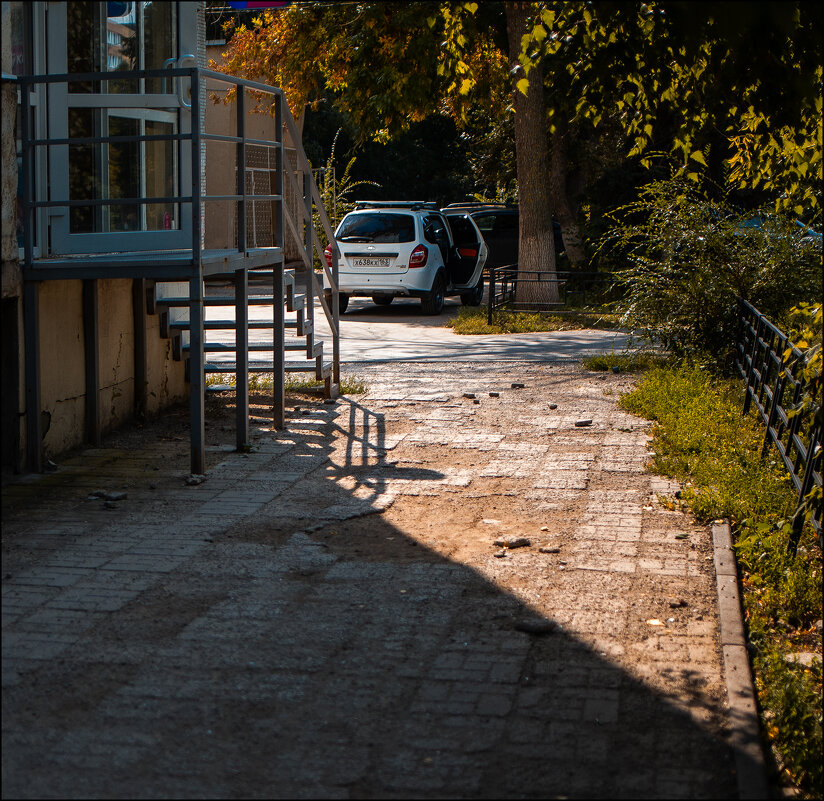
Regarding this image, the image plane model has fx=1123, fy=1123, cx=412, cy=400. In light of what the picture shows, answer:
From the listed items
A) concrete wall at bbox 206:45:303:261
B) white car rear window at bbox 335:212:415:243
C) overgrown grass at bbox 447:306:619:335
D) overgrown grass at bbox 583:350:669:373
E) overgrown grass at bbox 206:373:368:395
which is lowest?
overgrown grass at bbox 206:373:368:395

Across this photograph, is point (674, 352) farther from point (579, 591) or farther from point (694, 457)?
point (579, 591)

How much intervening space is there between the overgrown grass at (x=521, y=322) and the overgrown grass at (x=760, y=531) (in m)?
6.95

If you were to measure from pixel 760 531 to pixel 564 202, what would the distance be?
21559mm

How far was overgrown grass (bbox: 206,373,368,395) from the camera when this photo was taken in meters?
11.7

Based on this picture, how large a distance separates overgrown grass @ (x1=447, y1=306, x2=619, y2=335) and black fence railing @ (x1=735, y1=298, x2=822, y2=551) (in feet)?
22.1

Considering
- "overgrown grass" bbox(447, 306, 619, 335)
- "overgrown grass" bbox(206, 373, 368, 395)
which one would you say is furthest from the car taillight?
"overgrown grass" bbox(206, 373, 368, 395)

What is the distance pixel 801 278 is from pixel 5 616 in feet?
30.5

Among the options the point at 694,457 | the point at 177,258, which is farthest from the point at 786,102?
the point at 177,258

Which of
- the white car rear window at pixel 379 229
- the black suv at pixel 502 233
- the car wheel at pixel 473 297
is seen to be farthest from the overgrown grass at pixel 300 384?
the black suv at pixel 502 233

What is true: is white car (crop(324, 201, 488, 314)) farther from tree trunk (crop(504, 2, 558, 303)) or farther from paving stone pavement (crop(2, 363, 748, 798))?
paving stone pavement (crop(2, 363, 748, 798))

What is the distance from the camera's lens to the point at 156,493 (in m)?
7.50

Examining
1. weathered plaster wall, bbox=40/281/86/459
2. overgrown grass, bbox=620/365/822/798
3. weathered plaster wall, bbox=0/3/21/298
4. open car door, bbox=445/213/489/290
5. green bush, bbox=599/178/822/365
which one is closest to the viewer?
overgrown grass, bbox=620/365/822/798

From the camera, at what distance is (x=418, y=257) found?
1984 centimetres

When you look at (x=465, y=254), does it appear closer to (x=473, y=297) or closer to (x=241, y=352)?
(x=473, y=297)
